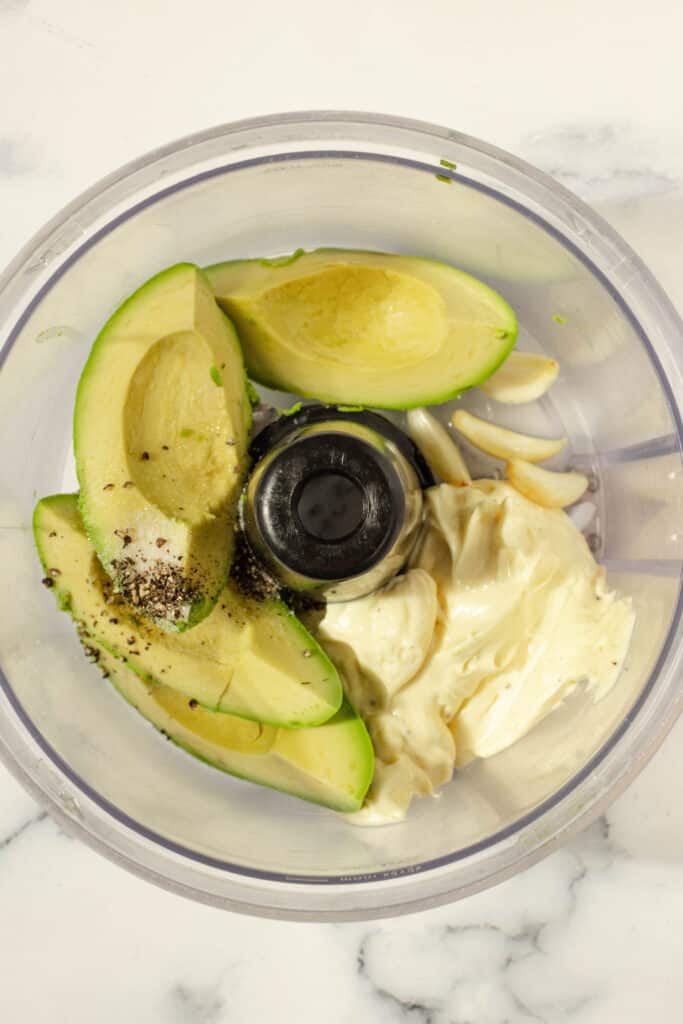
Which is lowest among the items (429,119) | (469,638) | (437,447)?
(469,638)

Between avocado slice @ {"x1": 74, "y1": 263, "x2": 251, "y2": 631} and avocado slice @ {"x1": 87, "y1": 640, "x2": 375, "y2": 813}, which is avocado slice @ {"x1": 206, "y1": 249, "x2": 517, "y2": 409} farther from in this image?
avocado slice @ {"x1": 87, "y1": 640, "x2": 375, "y2": 813}

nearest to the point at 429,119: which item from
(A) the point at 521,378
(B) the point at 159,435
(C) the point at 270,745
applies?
(A) the point at 521,378

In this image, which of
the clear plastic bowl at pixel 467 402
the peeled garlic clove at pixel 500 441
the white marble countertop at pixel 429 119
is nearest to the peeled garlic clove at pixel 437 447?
the peeled garlic clove at pixel 500 441

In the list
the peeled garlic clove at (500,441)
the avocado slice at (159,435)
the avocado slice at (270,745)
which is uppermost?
the peeled garlic clove at (500,441)

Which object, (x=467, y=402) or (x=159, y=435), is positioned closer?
(x=159, y=435)

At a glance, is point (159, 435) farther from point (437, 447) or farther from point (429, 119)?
point (429, 119)

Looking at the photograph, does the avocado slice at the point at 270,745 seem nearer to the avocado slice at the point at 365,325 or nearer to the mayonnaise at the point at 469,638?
the mayonnaise at the point at 469,638

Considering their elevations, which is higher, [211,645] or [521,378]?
[521,378]
